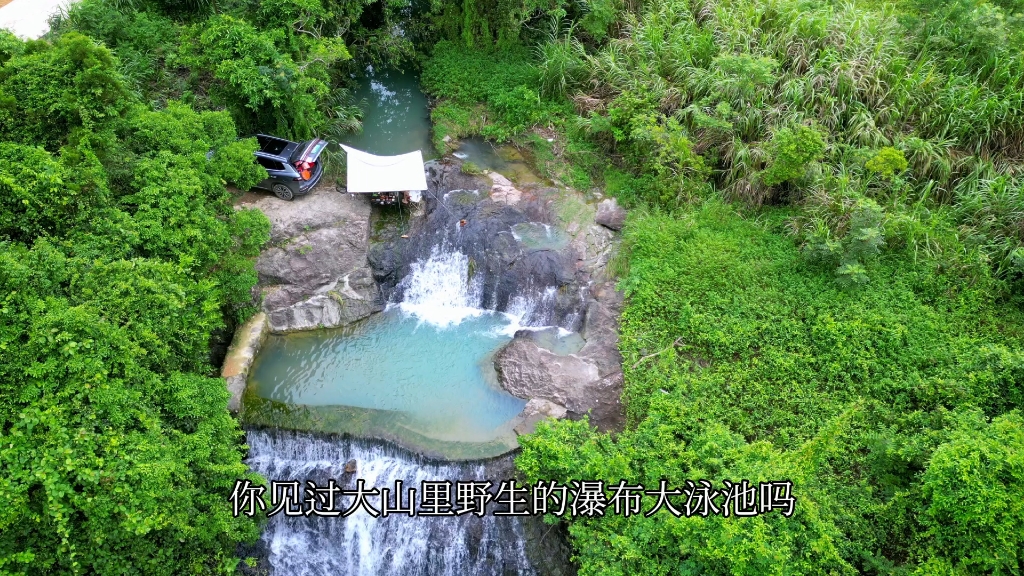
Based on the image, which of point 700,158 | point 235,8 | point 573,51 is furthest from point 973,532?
point 235,8

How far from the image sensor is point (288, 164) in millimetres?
14539

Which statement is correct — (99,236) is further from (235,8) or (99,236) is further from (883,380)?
(883,380)

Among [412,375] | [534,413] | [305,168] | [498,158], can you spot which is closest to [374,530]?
[412,375]

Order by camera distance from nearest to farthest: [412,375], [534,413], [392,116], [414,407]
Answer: [534,413], [414,407], [412,375], [392,116]

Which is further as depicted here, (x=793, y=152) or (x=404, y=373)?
(x=793, y=152)

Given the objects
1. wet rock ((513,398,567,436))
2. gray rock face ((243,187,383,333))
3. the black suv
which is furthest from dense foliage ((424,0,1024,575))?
gray rock face ((243,187,383,333))

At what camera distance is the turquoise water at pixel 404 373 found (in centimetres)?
1196

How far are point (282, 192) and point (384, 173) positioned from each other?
271 centimetres

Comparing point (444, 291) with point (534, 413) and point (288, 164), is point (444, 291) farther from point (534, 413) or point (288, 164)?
point (288, 164)

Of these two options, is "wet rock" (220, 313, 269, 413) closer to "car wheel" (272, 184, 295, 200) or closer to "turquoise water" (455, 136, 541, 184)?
"car wheel" (272, 184, 295, 200)

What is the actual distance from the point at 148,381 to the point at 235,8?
12881 mm

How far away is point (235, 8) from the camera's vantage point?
17156mm

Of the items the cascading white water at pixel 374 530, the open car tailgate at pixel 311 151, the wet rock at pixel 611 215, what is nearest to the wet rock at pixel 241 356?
the cascading white water at pixel 374 530

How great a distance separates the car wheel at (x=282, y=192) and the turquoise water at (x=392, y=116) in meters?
3.12
